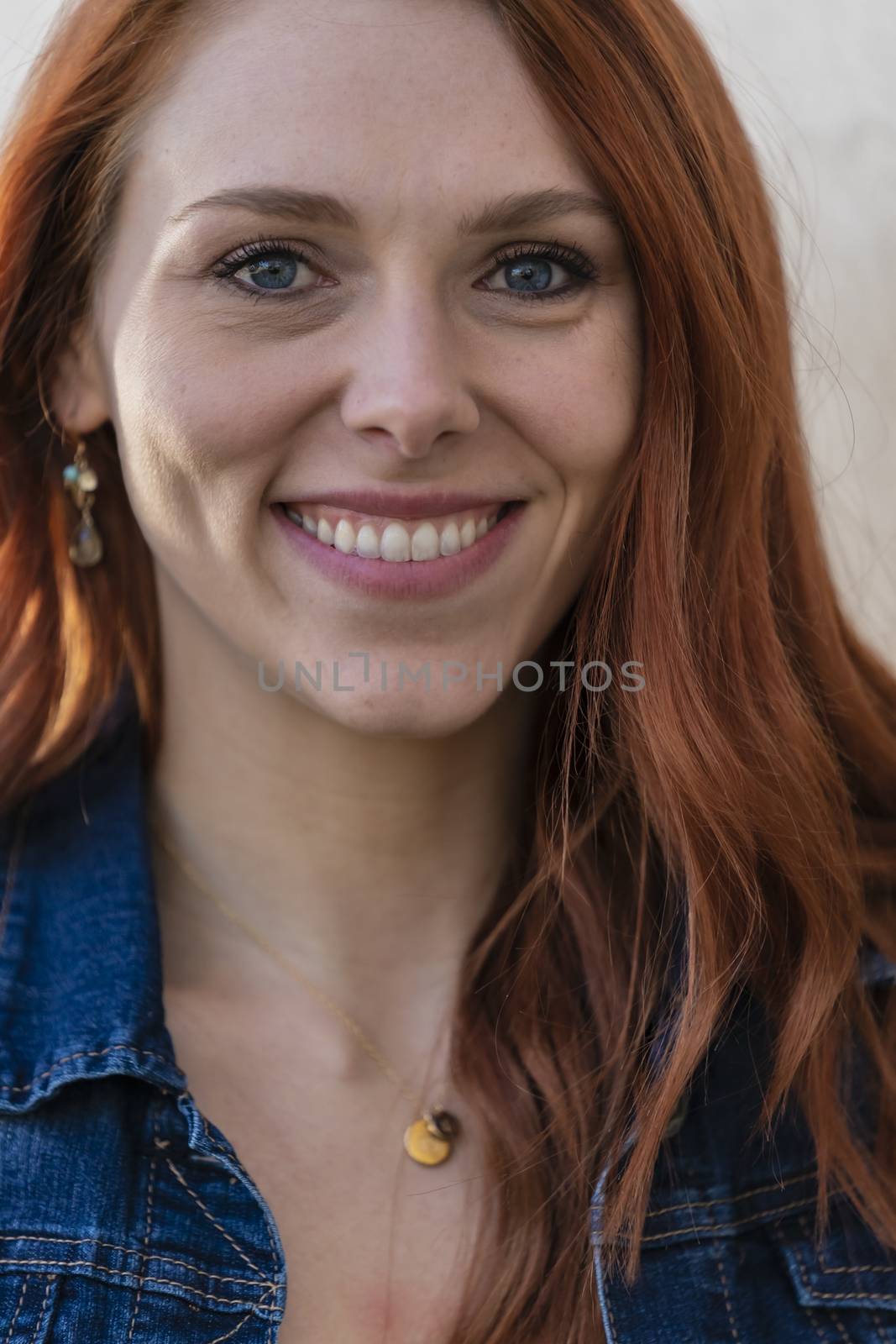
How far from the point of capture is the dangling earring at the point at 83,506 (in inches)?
70.4

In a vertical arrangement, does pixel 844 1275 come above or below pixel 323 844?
below

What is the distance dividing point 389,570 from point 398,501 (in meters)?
0.07

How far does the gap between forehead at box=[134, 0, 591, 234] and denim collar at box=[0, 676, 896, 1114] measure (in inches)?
Result: 27.1

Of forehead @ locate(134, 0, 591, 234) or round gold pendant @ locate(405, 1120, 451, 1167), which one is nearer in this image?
forehead @ locate(134, 0, 591, 234)

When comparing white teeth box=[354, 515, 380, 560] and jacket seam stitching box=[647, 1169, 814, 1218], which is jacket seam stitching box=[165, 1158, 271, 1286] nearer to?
jacket seam stitching box=[647, 1169, 814, 1218]

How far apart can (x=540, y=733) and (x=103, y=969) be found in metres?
0.60

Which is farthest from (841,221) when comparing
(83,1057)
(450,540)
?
(83,1057)

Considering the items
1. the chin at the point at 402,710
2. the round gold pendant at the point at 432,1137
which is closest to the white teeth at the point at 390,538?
the chin at the point at 402,710

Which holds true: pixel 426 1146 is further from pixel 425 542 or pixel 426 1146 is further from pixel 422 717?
pixel 425 542

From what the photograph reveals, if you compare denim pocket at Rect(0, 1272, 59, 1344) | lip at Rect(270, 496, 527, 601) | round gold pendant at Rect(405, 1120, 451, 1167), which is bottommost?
denim pocket at Rect(0, 1272, 59, 1344)

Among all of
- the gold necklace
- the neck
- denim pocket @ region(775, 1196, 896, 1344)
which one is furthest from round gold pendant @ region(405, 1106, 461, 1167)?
denim pocket @ region(775, 1196, 896, 1344)

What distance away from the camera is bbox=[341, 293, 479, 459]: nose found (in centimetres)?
142

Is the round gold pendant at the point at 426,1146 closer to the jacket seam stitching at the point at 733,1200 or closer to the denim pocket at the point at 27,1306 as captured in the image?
the jacket seam stitching at the point at 733,1200

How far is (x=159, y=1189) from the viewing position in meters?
1.49
